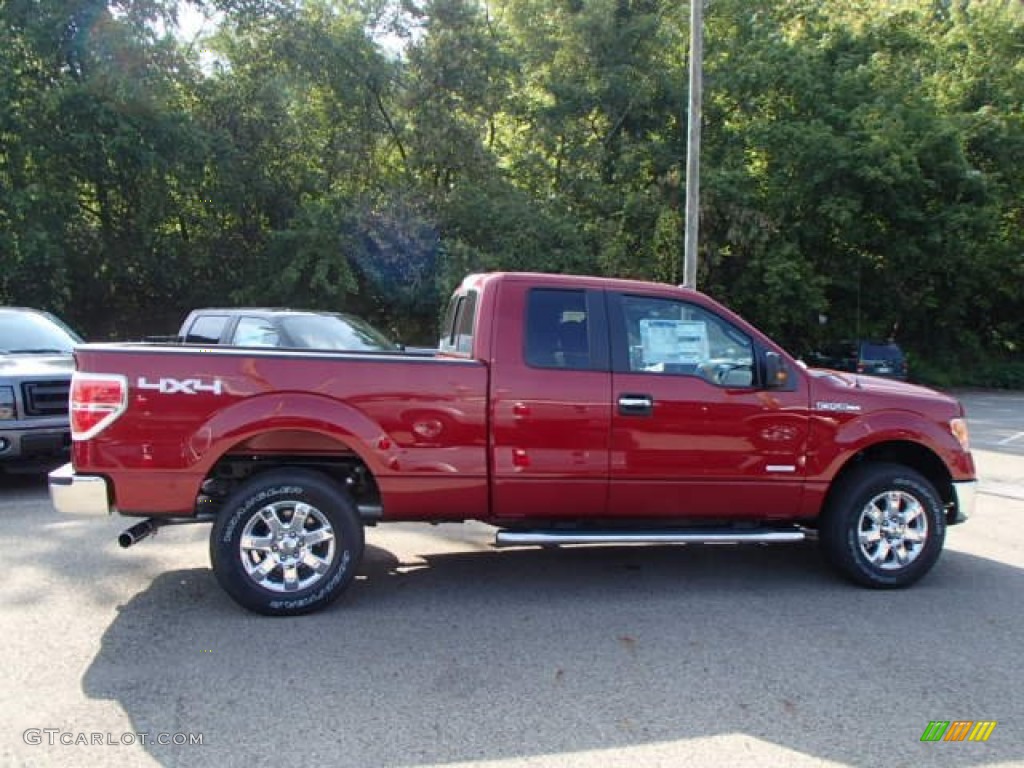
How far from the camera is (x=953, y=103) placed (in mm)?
26562

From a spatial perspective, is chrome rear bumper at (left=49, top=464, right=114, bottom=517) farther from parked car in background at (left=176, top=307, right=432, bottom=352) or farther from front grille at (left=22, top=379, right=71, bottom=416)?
parked car in background at (left=176, top=307, right=432, bottom=352)

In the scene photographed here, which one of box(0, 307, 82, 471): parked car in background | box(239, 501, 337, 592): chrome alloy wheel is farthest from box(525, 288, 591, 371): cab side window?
box(0, 307, 82, 471): parked car in background

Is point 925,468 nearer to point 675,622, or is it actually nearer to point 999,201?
point 675,622

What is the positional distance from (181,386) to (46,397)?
382cm

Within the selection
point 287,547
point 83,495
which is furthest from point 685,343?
point 83,495

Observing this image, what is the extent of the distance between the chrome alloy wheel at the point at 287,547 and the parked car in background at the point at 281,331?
14.4 feet

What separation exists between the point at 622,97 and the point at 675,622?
843 inches

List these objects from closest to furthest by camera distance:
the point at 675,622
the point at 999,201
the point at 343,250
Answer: the point at 675,622
the point at 343,250
the point at 999,201

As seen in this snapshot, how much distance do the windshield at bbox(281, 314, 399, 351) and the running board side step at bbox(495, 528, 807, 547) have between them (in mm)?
4523

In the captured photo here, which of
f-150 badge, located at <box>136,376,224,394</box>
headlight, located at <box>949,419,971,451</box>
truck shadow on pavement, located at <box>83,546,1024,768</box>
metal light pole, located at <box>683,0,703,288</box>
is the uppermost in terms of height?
metal light pole, located at <box>683,0,703,288</box>

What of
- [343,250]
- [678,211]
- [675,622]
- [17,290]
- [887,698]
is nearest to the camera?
[887,698]

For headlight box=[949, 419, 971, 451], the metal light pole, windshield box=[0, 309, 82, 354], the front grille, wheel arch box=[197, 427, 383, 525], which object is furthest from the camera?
the metal light pole

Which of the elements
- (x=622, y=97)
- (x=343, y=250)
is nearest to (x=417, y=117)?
(x=343, y=250)

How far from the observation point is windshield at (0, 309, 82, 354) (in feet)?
28.8
